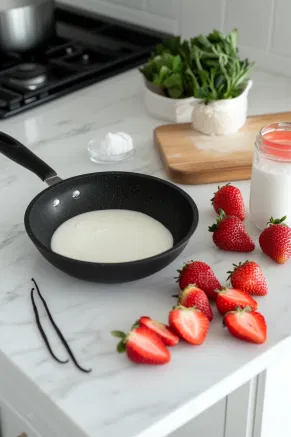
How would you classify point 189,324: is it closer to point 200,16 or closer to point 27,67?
point 27,67

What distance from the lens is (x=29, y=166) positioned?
1.22 metres

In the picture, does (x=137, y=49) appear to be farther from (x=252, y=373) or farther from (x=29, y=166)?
(x=252, y=373)

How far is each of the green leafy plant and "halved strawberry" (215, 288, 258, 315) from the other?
0.53 m

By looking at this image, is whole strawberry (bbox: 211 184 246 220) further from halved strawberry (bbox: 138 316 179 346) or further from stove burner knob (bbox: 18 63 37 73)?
stove burner knob (bbox: 18 63 37 73)

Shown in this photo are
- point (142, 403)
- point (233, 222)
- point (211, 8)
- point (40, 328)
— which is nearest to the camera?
point (142, 403)

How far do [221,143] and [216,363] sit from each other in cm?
57

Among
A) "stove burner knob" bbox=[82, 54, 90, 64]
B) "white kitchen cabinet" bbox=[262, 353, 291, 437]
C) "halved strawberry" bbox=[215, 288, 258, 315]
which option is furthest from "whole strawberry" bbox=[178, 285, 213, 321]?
"stove burner knob" bbox=[82, 54, 90, 64]

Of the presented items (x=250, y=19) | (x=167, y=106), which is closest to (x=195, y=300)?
(x=167, y=106)

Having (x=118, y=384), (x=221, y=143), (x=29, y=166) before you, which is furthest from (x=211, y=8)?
(x=118, y=384)

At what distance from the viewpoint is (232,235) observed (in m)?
1.10

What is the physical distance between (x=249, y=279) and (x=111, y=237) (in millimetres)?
224

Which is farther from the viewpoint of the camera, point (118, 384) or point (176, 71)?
point (176, 71)

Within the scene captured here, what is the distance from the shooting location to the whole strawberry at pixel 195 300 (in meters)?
0.96

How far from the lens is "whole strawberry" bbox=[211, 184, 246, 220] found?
1179 millimetres
